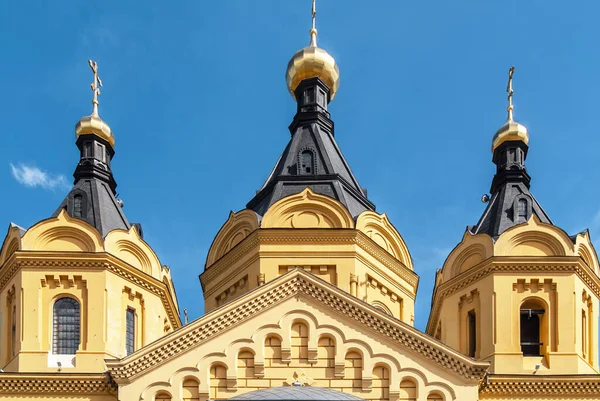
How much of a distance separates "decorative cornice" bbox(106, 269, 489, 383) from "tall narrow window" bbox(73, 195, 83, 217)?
5.00 m

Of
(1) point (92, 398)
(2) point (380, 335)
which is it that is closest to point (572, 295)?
(2) point (380, 335)

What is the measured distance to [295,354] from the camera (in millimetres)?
24531

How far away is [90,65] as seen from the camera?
31594mm

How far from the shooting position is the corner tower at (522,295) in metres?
26.3

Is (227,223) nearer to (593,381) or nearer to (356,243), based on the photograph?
(356,243)

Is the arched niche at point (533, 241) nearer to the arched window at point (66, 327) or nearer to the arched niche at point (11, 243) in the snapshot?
the arched window at point (66, 327)

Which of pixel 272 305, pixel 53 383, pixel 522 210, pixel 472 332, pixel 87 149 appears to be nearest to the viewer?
pixel 272 305

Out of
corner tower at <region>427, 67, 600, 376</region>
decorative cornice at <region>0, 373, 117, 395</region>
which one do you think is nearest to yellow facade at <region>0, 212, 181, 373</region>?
decorative cornice at <region>0, 373, 117, 395</region>

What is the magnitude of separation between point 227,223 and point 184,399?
646cm

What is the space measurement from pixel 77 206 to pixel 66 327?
3.10 meters

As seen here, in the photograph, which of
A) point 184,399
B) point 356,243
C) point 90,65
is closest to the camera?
point 184,399

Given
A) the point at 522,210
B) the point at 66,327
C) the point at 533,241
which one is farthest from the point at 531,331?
the point at 66,327

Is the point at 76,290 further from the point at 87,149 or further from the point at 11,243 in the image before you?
the point at 87,149

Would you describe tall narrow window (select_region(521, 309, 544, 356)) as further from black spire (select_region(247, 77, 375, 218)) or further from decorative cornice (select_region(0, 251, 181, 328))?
decorative cornice (select_region(0, 251, 181, 328))
